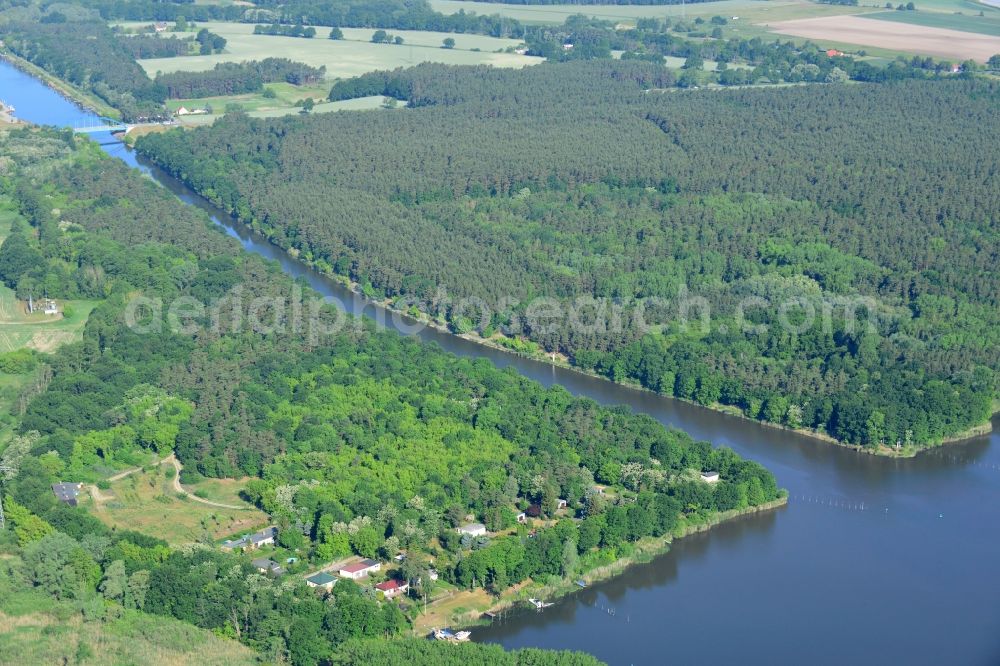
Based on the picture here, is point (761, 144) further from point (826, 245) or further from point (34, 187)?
point (34, 187)

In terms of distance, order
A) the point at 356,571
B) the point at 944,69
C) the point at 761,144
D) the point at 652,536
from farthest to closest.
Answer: the point at 944,69, the point at 761,144, the point at 652,536, the point at 356,571

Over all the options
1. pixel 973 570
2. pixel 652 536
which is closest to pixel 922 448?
pixel 973 570

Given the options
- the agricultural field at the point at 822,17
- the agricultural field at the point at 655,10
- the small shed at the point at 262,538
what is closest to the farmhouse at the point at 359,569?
the small shed at the point at 262,538

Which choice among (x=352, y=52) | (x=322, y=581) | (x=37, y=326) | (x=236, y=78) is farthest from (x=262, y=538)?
(x=352, y=52)

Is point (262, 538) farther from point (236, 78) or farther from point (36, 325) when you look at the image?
point (236, 78)

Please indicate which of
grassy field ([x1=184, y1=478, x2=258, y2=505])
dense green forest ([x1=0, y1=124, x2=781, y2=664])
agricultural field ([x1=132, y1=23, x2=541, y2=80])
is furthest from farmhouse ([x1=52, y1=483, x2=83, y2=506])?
agricultural field ([x1=132, y1=23, x2=541, y2=80])

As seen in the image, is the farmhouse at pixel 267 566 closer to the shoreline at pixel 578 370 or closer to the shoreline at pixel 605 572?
the shoreline at pixel 605 572
